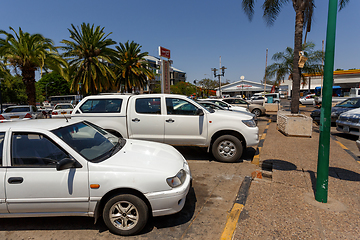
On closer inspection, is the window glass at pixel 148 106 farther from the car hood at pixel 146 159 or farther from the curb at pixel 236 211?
the curb at pixel 236 211

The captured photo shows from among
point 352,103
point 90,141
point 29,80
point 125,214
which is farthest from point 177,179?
point 29,80

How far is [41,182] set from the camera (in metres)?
2.97

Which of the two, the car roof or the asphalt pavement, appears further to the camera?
the car roof

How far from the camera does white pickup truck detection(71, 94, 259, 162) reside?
20.0ft

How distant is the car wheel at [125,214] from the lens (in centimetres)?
296

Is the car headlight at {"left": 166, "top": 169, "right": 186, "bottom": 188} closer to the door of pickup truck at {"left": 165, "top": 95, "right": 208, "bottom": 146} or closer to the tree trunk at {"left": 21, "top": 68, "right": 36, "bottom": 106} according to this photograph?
the door of pickup truck at {"left": 165, "top": 95, "right": 208, "bottom": 146}

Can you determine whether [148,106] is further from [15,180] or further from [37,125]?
[15,180]

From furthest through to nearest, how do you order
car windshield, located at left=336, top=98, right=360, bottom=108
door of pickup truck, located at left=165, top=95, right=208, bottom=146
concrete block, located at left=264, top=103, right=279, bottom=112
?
1. concrete block, located at left=264, top=103, right=279, bottom=112
2. car windshield, located at left=336, top=98, right=360, bottom=108
3. door of pickup truck, located at left=165, top=95, right=208, bottom=146

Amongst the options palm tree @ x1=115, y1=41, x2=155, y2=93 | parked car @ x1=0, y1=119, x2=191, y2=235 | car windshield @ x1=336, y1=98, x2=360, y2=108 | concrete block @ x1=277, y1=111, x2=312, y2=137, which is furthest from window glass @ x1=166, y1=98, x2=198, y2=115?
palm tree @ x1=115, y1=41, x2=155, y2=93

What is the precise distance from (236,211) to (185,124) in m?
2.98

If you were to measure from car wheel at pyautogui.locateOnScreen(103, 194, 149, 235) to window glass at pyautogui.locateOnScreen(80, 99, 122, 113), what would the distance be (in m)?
3.91

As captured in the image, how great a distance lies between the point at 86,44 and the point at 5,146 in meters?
20.9

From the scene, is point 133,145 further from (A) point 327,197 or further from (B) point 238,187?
(A) point 327,197

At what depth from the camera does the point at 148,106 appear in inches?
252
